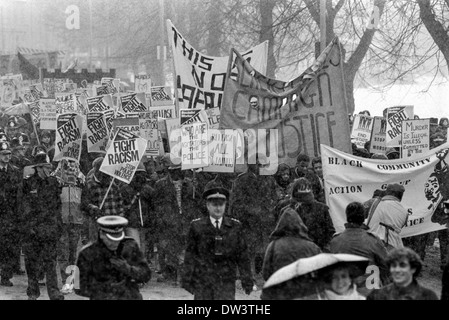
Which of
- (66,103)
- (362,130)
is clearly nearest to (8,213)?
(362,130)

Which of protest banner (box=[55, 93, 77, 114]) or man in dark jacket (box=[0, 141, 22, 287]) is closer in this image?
man in dark jacket (box=[0, 141, 22, 287])

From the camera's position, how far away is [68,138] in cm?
1495

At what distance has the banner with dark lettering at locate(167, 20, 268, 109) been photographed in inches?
605

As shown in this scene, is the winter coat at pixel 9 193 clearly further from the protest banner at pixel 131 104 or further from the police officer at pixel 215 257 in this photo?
the protest banner at pixel 131 104

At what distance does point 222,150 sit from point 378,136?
15.7ft

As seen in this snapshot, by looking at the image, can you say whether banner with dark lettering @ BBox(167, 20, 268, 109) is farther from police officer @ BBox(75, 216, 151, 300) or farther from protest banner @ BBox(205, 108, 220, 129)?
police officer @ BBox(75, 216, 151, 300)

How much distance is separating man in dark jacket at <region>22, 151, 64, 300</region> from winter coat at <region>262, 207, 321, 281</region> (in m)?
4.13

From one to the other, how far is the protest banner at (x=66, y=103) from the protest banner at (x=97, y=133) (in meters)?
4.32

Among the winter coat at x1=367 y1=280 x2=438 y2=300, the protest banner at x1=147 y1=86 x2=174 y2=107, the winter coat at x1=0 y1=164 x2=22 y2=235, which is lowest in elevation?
the winter coat at x1=367 y1=280 x2=438 y2=300

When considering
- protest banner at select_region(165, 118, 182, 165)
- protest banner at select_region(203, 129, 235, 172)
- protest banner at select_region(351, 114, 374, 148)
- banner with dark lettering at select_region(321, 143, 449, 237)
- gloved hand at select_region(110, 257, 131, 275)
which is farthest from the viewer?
protest banner at select_region(351, 114, 374, 148)

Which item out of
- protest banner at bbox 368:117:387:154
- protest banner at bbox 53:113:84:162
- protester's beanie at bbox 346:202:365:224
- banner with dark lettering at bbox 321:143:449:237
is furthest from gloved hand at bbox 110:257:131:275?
protest banner at bbox 368:117:387:154

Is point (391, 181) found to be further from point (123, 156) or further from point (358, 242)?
point (358, 242)

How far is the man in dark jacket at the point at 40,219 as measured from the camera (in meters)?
11.2

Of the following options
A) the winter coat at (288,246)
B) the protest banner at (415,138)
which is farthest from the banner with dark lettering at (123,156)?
the winter coat at (288,246)
